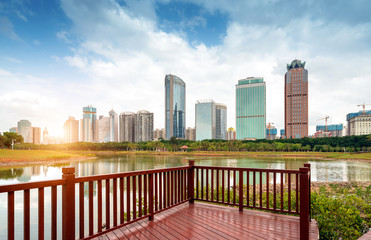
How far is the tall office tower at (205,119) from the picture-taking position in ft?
492

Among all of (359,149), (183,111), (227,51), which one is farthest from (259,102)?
(227,51)

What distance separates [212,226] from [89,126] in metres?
181

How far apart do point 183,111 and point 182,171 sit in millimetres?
141854

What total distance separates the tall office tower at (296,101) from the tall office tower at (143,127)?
8402 cm

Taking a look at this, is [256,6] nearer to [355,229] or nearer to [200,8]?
[200,8]

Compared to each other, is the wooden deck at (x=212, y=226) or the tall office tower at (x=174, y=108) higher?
the tall office tower at (x=174, y=108)

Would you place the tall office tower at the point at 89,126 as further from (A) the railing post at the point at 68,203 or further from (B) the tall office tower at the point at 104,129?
(A) the railing post at the point at 68,203

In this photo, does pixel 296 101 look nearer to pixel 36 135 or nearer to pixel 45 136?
pixel 36 135

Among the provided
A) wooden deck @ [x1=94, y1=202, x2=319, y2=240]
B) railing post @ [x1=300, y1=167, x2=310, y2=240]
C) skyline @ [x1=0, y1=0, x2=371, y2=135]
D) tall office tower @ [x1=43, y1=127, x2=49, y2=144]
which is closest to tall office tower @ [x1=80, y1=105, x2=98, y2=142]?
tall office tower @ [x1=43, y1=127, x2=49, y2=144]

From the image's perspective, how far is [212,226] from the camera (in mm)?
3424

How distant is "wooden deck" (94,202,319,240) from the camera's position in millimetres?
3043

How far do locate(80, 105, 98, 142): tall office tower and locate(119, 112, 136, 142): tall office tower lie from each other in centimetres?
3889

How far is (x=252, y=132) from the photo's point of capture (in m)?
132

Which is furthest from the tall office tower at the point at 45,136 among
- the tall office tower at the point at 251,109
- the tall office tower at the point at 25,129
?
the tall office tower at the point at 251,109
